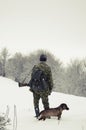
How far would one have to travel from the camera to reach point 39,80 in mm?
14492

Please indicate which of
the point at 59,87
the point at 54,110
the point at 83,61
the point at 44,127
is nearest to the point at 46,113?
the point at 54,110

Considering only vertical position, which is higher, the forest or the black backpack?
the black backpack

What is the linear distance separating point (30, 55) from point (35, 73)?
9833 centimetres

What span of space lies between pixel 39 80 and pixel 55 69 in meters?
89.4

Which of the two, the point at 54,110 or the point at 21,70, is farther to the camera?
the point at 21,70

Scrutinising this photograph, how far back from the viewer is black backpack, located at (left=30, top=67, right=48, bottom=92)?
14461 mm

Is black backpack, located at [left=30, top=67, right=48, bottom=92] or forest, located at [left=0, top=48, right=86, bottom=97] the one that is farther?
forest, located at [left=0, top=48, right=86, bottom=97]

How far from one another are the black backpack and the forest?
80.8 metres

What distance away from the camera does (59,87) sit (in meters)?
95.2

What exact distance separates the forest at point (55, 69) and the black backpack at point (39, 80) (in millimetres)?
80754

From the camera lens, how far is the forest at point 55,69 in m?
98.4

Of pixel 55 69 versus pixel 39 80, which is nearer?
pixel 39 80

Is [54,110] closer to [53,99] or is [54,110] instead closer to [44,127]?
[44,127]

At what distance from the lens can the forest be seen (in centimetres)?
9844
